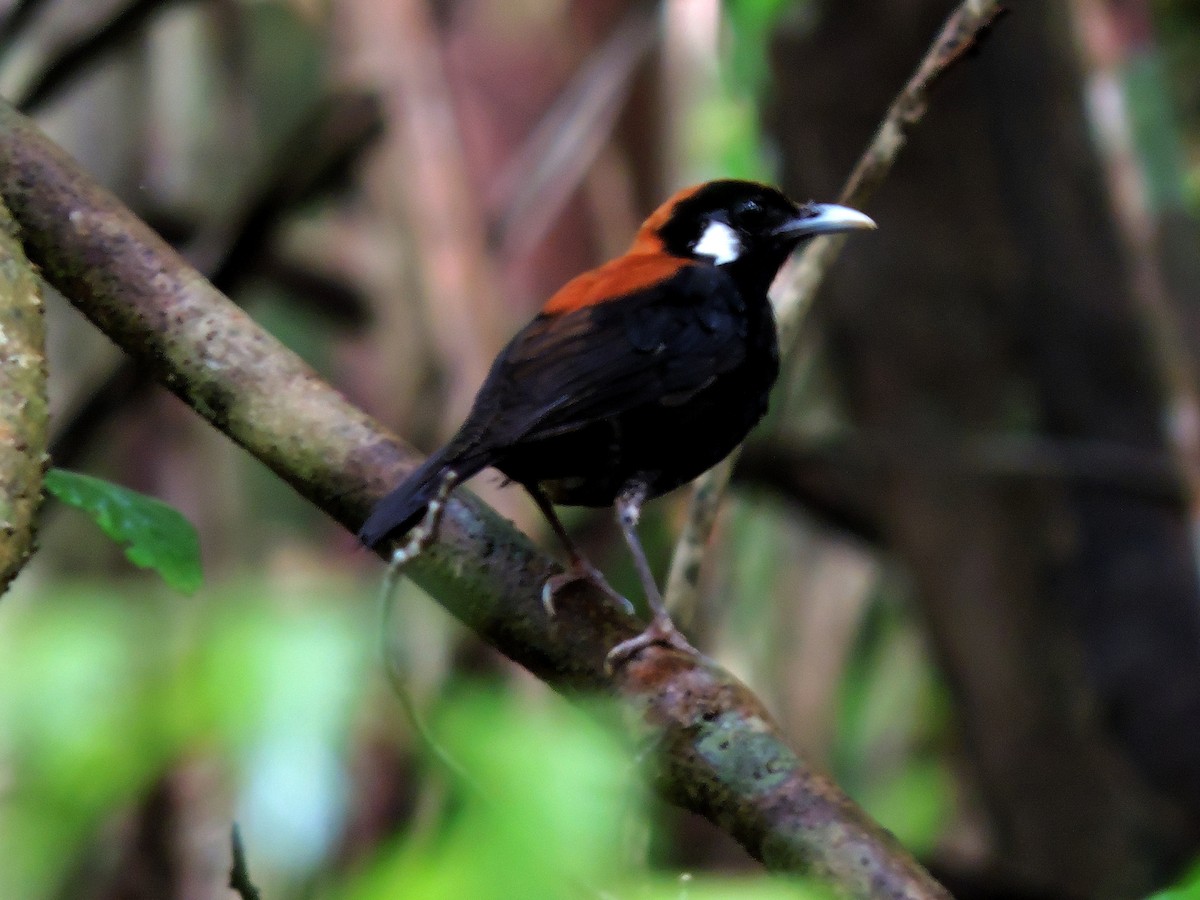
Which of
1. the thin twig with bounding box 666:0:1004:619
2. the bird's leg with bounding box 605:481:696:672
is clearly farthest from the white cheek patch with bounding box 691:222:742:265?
the bird's leg with bounding box 605:481:696:672

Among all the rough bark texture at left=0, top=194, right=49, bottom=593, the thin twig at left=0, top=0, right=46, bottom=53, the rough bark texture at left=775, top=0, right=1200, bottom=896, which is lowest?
the rough bark texture at left=775, top=0, right=1200, bottom=896

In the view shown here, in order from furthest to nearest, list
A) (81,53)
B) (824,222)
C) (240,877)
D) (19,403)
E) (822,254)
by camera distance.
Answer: (81,53) → (824,222) → (822,254) → (19,403) → (240,877)

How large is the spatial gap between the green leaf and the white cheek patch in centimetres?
158

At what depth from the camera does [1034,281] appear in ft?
16.7

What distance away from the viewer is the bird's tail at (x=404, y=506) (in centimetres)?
202

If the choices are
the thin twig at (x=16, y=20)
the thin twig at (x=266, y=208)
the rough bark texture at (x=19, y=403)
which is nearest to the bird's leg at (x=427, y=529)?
the rough bark texture at (x=19, y=403)

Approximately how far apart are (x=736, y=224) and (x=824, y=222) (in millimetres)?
236

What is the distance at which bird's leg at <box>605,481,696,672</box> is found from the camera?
2.09 metres

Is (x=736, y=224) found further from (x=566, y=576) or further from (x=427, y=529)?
(x=427, y=529)

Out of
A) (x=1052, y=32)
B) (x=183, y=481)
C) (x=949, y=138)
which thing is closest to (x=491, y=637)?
(x=183, y=481)

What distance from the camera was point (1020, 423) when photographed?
5125mm

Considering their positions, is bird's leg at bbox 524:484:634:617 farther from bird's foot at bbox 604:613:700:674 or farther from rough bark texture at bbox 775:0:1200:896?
rough bark texture at bbox 775:0:1200:896

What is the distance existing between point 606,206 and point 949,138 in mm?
1401

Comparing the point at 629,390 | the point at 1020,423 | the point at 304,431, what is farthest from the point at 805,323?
the point at 304,431
